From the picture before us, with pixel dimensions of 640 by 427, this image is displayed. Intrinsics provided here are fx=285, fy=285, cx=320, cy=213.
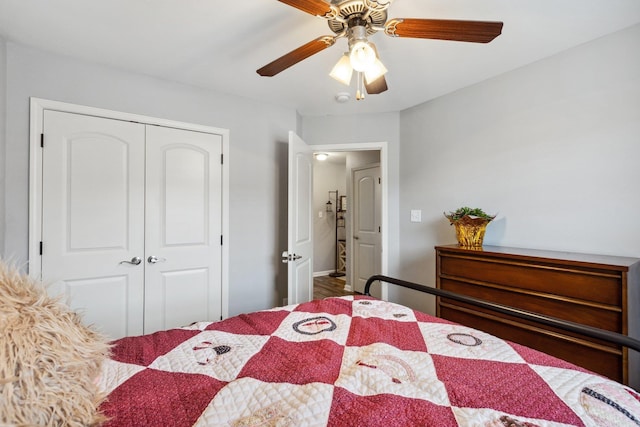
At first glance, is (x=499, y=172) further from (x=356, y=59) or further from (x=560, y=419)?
(x=560, y=419)

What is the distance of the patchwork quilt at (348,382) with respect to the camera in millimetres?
752

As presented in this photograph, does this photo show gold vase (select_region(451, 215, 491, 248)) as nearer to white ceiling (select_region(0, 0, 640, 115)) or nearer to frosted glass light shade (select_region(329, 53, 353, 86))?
white ceiling (select_region(0, 0, 640, 115))

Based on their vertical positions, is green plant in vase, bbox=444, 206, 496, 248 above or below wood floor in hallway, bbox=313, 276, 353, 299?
above

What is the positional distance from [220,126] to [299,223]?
3.81 feet

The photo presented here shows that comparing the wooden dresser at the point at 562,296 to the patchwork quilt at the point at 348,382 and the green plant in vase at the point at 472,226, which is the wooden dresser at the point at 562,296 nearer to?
the green plant in vase at the point at 472,226

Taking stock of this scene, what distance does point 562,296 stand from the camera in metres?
1.60

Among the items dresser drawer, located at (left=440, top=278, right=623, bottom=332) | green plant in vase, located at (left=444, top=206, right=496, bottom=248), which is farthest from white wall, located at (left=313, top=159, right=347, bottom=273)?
dresser drawer, located at (left=440, top=278, right=623, bottom=332)

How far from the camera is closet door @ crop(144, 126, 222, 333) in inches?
91.0

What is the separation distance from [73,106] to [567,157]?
346 centimetres

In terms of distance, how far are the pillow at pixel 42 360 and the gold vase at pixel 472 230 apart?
2219mm

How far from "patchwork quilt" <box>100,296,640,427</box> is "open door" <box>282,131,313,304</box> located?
1.24 meters

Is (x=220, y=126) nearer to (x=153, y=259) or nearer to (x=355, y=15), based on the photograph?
(x=153, y=259)

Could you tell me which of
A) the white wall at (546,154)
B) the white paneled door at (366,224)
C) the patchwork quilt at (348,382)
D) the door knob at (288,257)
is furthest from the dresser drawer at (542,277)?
the white paneled door at (366,224)

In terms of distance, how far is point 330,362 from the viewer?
104cm
